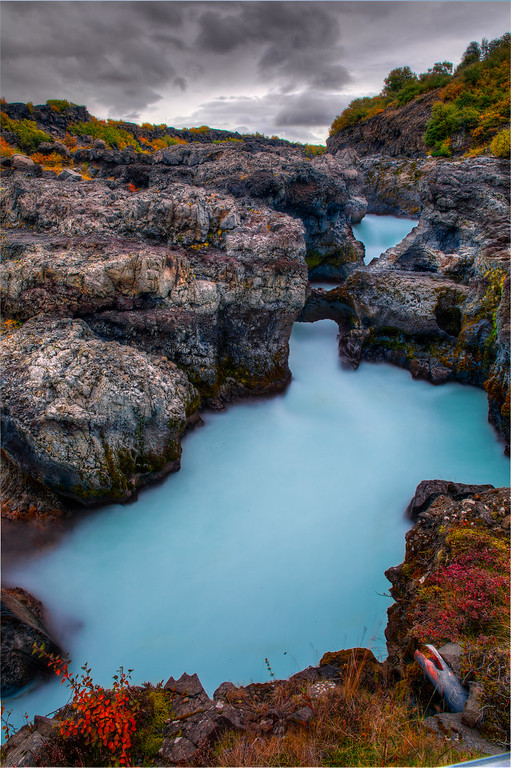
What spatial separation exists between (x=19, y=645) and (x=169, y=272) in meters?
9.24

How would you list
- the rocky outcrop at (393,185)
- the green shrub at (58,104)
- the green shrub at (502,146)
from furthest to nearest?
the green shrub at (58,104), the rocky outcrop at (393,185), the green shrub at (502,146)

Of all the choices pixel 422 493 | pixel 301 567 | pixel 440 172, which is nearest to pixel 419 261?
pixel 440 172

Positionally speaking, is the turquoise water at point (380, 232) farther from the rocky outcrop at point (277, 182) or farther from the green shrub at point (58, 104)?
the green shrub at point (58, 104)

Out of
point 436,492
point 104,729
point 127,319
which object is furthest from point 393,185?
point 104,729

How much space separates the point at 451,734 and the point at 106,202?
15155 mm

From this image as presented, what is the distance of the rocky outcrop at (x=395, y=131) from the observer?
36709mm

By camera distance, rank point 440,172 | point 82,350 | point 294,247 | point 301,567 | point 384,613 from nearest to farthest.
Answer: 1. point 384,613
2. point 301,567
3. point 82,350
4. point 294,247
5. point 440,172

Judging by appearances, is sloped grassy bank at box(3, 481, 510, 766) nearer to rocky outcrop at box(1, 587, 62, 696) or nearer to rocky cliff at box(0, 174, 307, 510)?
rocky outcrop at box(1, 587, 62, 696)

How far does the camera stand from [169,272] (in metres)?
11.1

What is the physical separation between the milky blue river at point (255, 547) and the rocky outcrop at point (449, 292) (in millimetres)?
1987

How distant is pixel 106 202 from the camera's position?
1280 cm

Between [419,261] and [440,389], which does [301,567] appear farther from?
[419,261]

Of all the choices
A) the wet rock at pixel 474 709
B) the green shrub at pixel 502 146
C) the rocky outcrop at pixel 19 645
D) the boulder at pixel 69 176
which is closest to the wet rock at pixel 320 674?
the wet rock at pixel 474 709

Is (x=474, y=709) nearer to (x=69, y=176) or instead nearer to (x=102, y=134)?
(x=69, y=176)
